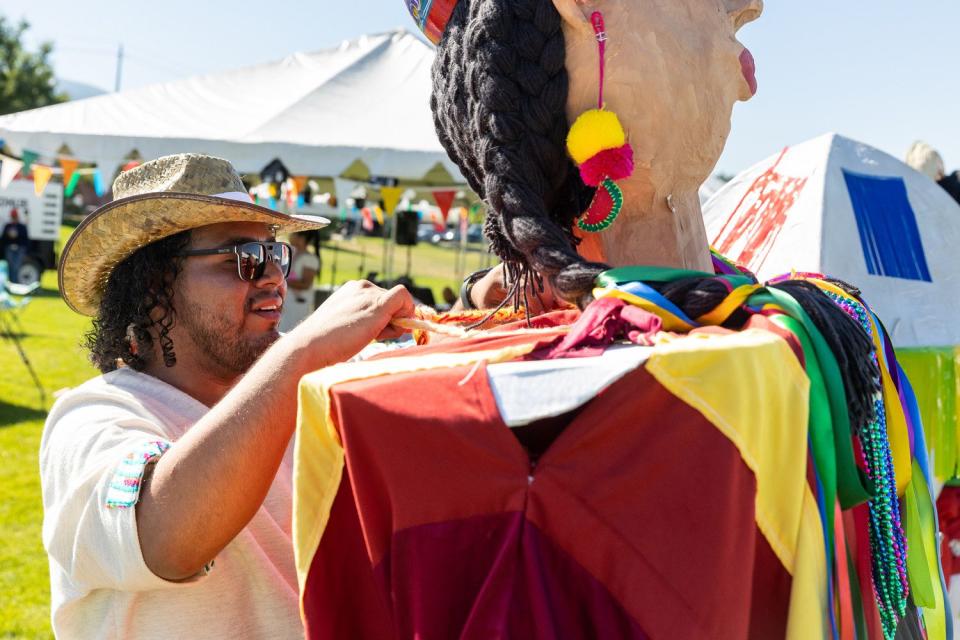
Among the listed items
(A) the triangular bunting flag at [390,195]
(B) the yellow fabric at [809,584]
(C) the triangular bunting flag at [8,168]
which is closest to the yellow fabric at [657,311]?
(B) the yellow fabric at [809,584]

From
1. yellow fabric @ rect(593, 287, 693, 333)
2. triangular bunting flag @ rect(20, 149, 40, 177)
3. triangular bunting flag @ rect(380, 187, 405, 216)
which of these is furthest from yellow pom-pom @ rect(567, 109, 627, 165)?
triangular bunting flag @ rect(20, 149, 40, 177)

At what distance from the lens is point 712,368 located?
33.1 inches

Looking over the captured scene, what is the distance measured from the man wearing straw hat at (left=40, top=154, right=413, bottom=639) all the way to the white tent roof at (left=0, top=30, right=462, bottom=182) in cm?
474

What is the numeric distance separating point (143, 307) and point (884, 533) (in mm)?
1520

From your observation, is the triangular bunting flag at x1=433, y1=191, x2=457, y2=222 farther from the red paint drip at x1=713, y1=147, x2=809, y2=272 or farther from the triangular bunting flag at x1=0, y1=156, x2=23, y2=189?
the red paint drip at x1=713, y1=147, x2=809, y2=272

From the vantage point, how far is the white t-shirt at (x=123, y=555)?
1.33 m

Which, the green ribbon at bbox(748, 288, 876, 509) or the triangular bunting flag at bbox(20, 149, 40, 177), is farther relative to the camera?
the triangular bunting flag at bbox(20, 149, 40, 177)

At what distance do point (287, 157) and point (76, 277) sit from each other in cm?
491

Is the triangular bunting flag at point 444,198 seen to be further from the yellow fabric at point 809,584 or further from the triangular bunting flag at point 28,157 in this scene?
the yellow fabric at point 809,584

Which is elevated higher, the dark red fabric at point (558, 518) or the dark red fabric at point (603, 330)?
the dark red fabric at point (603, 330)

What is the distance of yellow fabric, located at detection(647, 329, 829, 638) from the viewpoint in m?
0.84

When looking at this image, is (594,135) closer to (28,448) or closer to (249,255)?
(249,255)

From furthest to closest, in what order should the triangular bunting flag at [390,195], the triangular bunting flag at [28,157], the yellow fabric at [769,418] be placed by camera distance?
the triangular bunting flag at [390,195] → the triangular bunting flag at [28,157] → the yellow fabric at [769,418]

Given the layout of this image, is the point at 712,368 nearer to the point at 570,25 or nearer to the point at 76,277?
the point at 570,25
